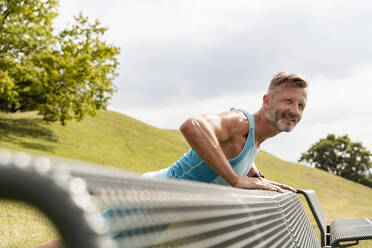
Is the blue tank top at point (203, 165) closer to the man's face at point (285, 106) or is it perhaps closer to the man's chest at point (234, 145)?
the man's chest at point (234, 145)

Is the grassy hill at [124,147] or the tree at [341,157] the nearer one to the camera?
the grassy hill at [124,147]

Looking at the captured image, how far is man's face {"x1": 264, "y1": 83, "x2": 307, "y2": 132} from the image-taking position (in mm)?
3616

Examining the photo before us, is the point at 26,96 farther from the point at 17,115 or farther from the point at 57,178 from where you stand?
the point at 57,178

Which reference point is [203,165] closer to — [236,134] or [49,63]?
[236,134]

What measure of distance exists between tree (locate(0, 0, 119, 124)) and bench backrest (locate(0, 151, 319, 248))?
74.6 ft

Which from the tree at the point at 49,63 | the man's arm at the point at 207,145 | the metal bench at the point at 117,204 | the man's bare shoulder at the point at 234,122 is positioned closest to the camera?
the metal bench at the point at 117,204

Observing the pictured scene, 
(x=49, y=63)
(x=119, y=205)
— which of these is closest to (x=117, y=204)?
(x=119, y=205)

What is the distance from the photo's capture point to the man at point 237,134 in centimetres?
291

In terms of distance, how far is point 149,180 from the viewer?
0.89 m

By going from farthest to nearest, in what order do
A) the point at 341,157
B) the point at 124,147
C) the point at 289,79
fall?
1. the point at 341,157
2. the point at 124,147
3. the point at 289,79

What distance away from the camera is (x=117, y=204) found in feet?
2.41

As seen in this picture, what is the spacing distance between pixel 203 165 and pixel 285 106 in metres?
1.01

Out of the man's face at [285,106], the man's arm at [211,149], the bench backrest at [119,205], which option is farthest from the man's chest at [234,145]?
the bench backrest at [119,205]

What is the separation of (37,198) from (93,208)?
84 mm
